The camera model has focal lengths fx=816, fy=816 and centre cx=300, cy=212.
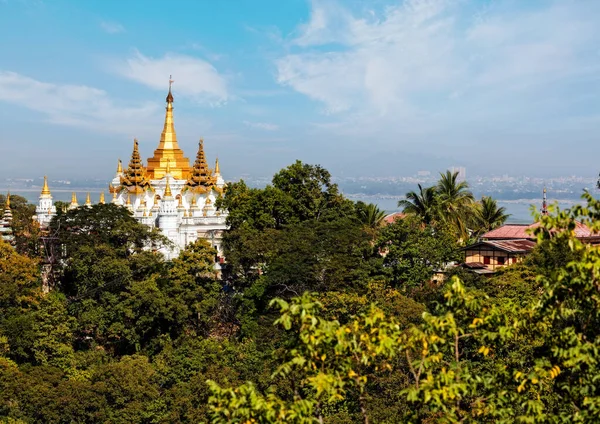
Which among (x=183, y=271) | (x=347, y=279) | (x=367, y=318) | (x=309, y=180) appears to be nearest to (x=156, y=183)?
(x=309, y=180)

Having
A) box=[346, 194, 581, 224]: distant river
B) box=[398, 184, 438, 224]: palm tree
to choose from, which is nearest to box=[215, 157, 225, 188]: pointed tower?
box=[346, 194, 581, 224]: distant river

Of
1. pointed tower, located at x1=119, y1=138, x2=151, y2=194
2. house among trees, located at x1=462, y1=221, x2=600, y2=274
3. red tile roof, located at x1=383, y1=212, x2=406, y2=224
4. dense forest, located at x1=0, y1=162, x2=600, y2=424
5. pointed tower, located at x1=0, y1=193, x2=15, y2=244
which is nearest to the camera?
dense forest, located at x1=0, y1=162, x2=600, y2=424

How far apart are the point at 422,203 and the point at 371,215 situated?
2.76 meters

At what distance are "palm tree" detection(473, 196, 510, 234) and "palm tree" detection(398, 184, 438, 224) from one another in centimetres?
553

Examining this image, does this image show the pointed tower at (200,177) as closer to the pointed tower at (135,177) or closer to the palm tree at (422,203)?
the pointed tower at (135,177)

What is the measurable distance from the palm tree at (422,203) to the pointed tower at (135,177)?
1564 centimetres

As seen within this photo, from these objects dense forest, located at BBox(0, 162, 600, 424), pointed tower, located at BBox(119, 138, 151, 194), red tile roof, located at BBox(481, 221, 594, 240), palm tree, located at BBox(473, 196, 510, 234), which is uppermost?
pointed tower, located at BBox(119, 138, 151, 194)

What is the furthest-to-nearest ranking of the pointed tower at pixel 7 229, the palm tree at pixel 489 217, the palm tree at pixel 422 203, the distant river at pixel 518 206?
the palm tree at pixel 489 217, the palm tree at pixel 422 203, the pointed tower at pixel 7 229, the distant river at pixel 518 206

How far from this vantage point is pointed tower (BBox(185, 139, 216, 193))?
4666 centimetres

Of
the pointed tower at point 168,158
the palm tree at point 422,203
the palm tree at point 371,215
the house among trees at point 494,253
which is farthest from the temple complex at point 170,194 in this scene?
the house among trees at point 494,253

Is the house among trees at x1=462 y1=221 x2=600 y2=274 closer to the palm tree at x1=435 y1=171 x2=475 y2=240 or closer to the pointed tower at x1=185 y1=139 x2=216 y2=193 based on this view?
the palm tree at x1=435 y1=171 x2=475 y2=240

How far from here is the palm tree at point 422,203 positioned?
36688mm

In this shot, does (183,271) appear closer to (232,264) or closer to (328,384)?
(232,264)

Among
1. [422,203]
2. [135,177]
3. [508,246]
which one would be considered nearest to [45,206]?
[135,177]
